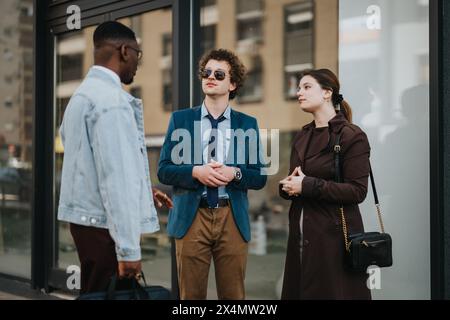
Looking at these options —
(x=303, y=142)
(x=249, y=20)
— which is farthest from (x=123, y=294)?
(x=249, y=20)

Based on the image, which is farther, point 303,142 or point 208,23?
point 208,23

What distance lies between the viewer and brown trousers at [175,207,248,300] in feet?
11.9

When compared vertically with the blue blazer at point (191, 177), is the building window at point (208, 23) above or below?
above

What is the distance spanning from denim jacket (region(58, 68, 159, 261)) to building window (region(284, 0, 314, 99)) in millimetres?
2217

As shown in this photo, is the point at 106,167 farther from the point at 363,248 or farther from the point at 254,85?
the point at 254,85

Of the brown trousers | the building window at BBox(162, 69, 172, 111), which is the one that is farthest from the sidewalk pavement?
the brown trousers

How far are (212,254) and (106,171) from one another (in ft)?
3.77

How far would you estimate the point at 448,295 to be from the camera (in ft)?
13.5

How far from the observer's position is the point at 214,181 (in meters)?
3.56

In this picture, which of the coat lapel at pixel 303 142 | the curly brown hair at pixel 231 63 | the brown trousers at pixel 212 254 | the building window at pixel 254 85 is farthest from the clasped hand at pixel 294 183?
the building window at pixel 254 85

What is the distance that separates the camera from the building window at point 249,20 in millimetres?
5219

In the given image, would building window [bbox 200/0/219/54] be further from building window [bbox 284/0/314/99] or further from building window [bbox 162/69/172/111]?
building window [bbox 284/0/314/99]

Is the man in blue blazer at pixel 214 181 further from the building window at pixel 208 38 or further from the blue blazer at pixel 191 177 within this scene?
the building window at pixel 208 38

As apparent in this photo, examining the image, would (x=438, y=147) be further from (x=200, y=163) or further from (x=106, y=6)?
(x=106, y=6)
